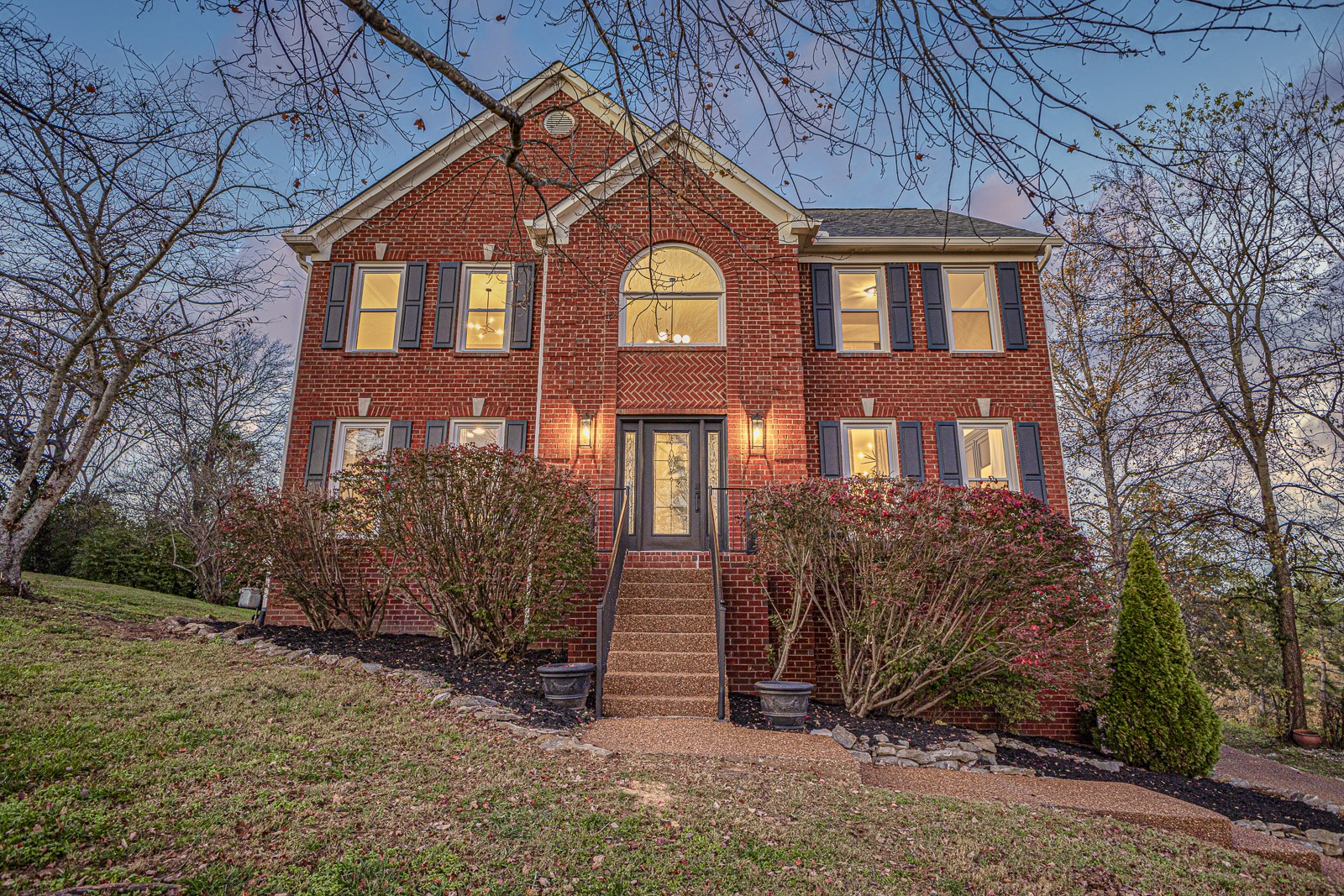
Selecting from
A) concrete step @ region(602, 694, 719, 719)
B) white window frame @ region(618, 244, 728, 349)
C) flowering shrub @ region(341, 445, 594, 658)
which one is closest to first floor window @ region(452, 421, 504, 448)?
white window frame @ region(618, 244, 728, 349)

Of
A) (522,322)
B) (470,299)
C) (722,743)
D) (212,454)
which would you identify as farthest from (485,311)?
(212,454)

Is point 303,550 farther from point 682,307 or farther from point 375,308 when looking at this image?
point 682,307

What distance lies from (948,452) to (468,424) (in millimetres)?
7104

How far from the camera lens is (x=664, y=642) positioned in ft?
24.6

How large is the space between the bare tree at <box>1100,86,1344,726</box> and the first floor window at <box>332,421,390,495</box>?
10911 millimetres

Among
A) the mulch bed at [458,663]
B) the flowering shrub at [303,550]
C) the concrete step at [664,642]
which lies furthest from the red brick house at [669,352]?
the flowering shrub at [303,550]

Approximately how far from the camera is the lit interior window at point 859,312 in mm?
10883

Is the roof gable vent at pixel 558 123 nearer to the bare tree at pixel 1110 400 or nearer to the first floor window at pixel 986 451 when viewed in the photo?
the first floor window at pixel 986 451

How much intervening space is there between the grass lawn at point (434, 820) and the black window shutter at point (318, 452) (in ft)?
14.7

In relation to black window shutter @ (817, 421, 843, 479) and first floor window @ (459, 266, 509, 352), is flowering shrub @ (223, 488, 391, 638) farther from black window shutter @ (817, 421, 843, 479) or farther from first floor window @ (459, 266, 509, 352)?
black window shutter @ (817, 421, 843, 479)

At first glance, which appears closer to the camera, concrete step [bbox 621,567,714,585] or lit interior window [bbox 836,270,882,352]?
concrete step [bbox 621,567,714,585]

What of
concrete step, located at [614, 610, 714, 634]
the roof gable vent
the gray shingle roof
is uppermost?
the roof gable vent

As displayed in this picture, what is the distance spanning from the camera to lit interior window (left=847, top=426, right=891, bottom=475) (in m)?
10.4

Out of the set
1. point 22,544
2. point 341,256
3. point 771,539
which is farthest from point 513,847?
point 341,256
